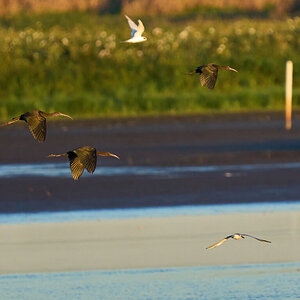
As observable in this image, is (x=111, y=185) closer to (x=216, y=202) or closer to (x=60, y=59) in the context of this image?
(x=216, y=202)

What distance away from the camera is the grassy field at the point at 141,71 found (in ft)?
111

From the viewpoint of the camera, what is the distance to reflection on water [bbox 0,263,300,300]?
1034 centimetres

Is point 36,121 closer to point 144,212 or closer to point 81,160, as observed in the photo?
point 81,160

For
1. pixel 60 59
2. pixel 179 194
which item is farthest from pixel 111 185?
pixel 60 59

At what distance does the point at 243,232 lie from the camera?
13273 mm

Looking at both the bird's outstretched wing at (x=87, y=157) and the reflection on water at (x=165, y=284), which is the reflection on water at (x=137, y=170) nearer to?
the reflection on water at (x=165, y=284)

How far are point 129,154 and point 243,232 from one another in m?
10.1

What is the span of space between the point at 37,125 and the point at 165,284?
5.93 feet

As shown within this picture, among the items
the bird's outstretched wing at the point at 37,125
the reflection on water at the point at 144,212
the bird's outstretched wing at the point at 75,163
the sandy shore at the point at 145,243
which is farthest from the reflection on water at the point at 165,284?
the reflection on water at the point at 144,212

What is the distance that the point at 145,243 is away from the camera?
41.6ft

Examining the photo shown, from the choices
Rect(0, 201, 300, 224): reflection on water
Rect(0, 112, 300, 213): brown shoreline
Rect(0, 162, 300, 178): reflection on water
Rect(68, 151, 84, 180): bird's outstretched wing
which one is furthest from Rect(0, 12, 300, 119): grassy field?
Rect(68, 151, 84, 180): bird's outstretched wing

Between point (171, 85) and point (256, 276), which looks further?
point (171, 85)

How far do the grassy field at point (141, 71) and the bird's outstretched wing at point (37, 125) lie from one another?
2176cm

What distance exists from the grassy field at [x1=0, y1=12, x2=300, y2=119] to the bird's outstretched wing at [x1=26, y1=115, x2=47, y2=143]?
21764 millimetres
